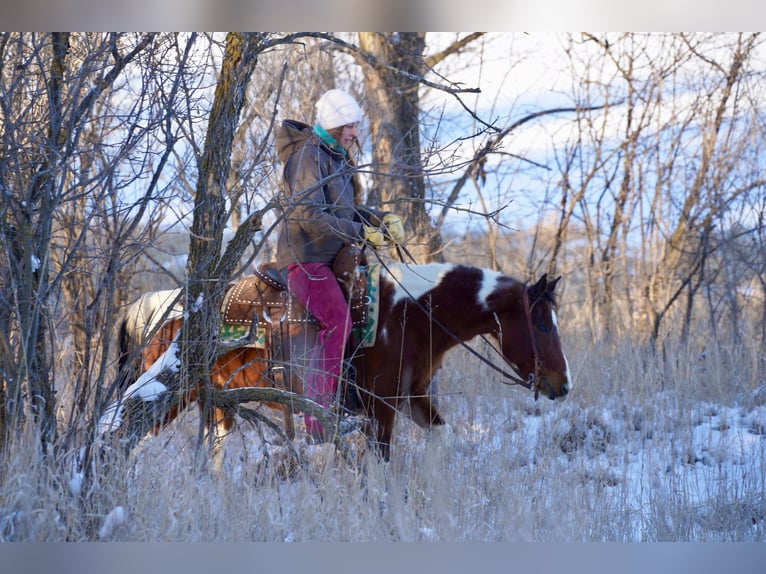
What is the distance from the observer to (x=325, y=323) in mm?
4895

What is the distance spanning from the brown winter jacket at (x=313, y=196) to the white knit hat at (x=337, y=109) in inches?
5.2

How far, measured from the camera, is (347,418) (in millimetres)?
4762

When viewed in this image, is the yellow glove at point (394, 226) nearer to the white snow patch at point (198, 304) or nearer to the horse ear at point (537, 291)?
the horse ear at point (537, 291)

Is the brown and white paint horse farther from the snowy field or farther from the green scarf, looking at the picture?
the green scarf

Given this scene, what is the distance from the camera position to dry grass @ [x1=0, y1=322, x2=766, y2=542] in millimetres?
3793

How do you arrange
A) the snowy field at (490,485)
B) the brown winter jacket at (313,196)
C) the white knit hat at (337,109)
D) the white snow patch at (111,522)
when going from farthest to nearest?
the white knit hat at (337,109), the brown winter jacket at (313,196), the snowy field at (490,485), the white snow patch at (111,522)

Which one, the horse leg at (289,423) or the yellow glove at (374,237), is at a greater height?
the yellow glove at (374,237)

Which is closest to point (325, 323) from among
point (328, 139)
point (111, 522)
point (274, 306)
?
point (274, 306)

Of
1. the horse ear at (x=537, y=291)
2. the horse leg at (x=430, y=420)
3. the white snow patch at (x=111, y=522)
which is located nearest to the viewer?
the white snow patch at (x=111, y=522)

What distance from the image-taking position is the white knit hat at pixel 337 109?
477 centimetres

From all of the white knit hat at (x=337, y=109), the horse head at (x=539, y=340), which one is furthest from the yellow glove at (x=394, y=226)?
the horse head at (x=539, y=340)

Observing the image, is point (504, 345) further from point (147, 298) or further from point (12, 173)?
point (12, 173)
